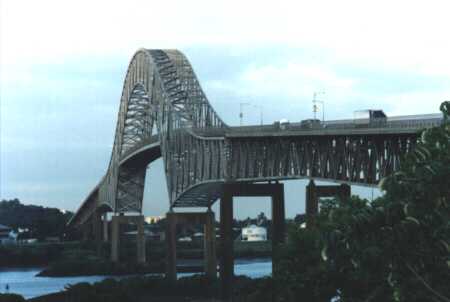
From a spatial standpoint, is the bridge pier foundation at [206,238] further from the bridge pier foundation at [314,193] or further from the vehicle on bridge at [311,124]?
the bridge pier foundation at [314,193]

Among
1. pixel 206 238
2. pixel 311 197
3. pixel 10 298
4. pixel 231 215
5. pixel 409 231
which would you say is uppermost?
pixel 409 231

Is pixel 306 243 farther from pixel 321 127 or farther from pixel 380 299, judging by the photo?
pixel 321 127

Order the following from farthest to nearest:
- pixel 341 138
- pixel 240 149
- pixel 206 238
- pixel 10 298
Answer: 1. pixel 206 238
2. pixel 240 149
3. pixel 10 298
4. pixel 341 138

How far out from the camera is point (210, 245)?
558 feet

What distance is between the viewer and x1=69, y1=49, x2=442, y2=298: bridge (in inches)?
3979

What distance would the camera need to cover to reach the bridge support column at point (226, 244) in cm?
13800

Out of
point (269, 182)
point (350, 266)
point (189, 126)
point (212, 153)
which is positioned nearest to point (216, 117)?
point (189, 126)

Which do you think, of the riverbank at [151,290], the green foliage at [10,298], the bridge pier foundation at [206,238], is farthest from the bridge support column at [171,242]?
the green foliage at [10,298]

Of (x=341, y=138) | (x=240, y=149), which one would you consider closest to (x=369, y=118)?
(x=341, y=138)

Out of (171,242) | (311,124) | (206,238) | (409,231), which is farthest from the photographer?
(206,238)

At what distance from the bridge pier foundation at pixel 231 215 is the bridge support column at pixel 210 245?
27.4m

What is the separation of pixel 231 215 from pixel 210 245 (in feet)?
103

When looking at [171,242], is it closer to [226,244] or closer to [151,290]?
[151,290]

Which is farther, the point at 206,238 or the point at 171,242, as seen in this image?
the point at 206,238
